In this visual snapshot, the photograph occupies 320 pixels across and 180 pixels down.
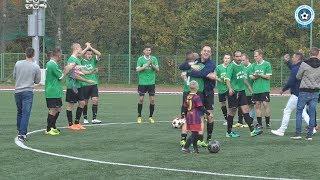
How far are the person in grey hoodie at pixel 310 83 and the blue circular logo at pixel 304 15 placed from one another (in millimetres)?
25961

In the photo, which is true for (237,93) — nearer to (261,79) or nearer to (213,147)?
(261,79)

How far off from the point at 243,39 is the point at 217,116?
31.3 meters

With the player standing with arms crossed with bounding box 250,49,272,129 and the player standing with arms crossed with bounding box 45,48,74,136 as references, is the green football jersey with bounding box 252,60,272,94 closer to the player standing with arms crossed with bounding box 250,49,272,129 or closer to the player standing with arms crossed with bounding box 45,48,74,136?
the player standing with arms crossed with bounding box 250,49,272,129

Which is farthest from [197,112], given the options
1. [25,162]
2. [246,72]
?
[246,72]

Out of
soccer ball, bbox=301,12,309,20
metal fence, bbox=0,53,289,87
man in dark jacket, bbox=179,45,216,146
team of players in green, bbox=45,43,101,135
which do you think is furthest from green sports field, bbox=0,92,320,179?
metal fence, bbox=0,53,289,87

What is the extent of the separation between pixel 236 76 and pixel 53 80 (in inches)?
171

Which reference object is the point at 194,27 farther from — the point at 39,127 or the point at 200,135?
the point at 200,135

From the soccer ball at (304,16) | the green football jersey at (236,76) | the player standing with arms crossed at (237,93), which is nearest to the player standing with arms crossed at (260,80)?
the player standing with arms crossed at (237,93)

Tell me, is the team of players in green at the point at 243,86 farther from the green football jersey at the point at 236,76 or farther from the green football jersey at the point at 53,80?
the green football jersey at the point at 53,80

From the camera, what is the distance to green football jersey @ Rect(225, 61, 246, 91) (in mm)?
17700

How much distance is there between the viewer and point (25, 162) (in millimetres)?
12617

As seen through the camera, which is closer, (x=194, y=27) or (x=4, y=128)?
(x=4, y=128)

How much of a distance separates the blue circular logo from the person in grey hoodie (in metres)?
26.0

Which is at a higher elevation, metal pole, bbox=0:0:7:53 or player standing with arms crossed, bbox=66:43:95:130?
metal pole, bbox=0:0:7:53
